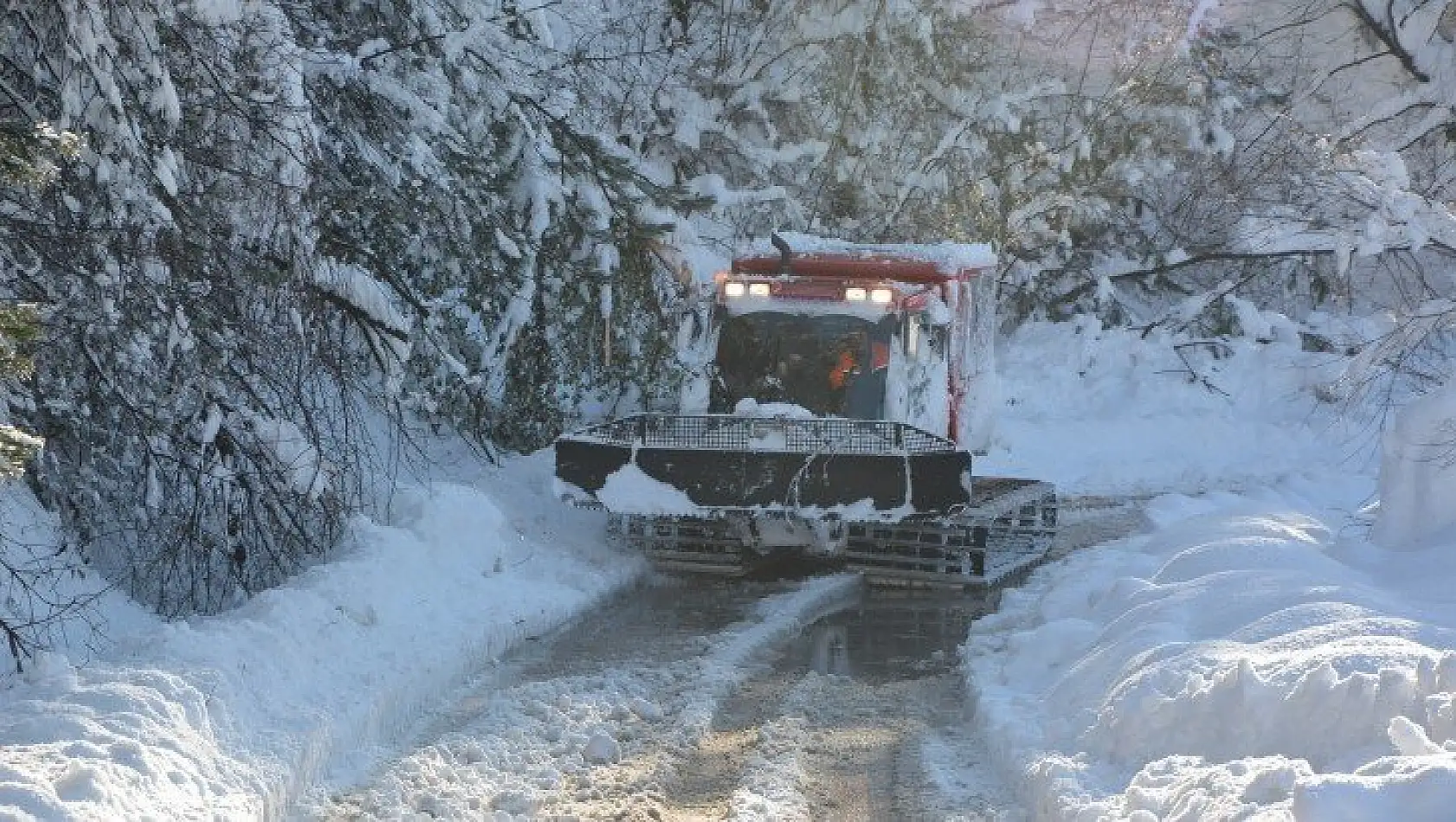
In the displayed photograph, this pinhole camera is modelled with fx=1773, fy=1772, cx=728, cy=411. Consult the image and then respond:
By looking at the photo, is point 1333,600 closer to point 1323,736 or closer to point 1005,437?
point 1323,736

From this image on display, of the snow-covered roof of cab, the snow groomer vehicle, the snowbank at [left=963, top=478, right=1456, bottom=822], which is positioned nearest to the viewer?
the snowbank at [left=963, top=478, right=1456, bottom=822]

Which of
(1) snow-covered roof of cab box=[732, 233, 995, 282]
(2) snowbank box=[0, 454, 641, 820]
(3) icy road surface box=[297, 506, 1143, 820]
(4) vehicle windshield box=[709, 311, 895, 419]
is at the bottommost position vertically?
(3) icy road surface box=[297, 506, 1143, 820]

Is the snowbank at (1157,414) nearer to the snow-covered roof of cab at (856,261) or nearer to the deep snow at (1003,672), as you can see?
the snow-covered roof of cab at (856,261)

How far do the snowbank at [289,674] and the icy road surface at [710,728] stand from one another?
0.26 metres

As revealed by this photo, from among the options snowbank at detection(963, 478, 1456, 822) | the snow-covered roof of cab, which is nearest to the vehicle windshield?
the snow-covered roof of cab

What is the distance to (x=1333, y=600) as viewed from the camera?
8.63 metres

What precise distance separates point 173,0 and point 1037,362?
18750 mm

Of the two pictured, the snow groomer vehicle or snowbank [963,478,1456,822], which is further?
the snow groomer vehicle

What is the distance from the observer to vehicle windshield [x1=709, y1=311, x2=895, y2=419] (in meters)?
14.3

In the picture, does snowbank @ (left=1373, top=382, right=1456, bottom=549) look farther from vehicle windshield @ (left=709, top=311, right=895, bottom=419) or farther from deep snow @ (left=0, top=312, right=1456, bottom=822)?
vehicle windshield @ (left=709, top=311, right=895, bottom=419)

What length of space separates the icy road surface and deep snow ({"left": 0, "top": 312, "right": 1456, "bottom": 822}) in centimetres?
13

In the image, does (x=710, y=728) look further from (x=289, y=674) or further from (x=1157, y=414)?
(x=1157, y=414)

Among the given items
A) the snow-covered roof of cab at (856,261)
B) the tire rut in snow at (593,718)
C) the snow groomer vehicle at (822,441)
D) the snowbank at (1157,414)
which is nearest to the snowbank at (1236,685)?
the snow groomer vehicle at (822,441)

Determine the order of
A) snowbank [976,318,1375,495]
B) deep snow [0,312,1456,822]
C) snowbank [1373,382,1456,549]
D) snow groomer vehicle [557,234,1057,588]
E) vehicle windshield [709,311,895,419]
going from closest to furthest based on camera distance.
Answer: deep snow [0,312,1456,822], snowbank [1373,382,1456,549], snow groomer vehicle [557,234,1057,588], vehicle windshield [709,311,895,419], snowbank [976,318,1375,495]
